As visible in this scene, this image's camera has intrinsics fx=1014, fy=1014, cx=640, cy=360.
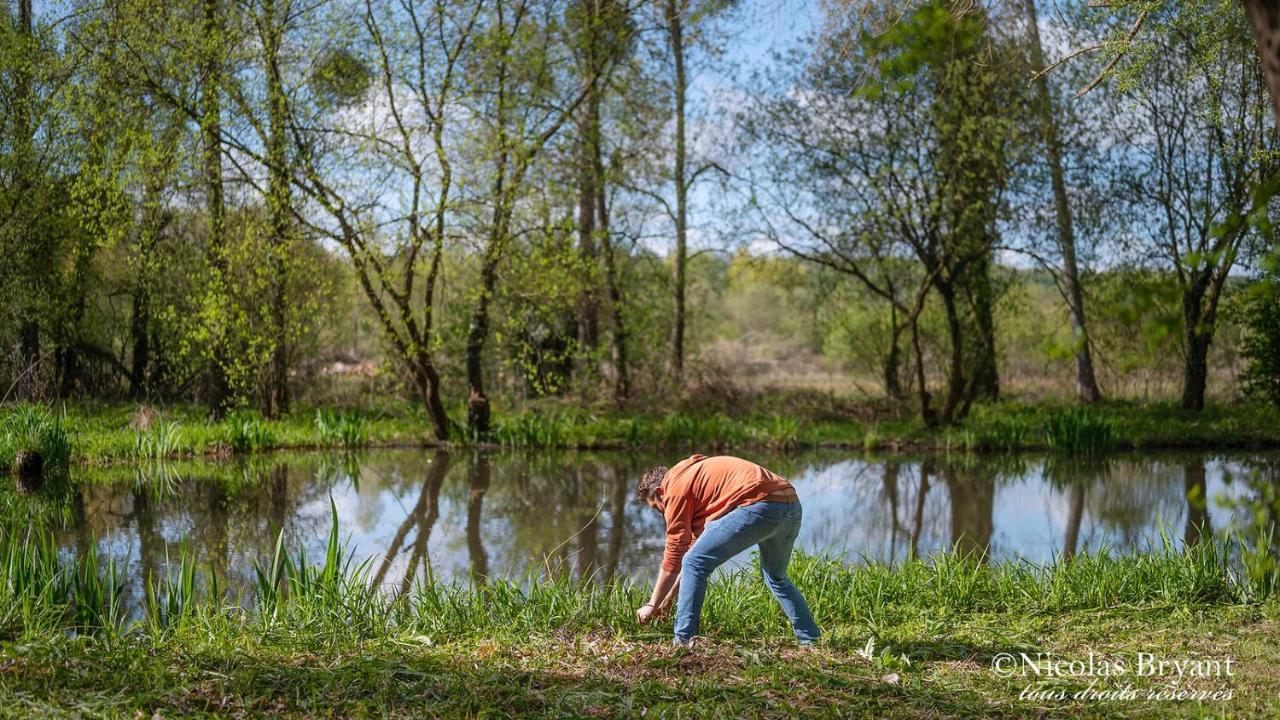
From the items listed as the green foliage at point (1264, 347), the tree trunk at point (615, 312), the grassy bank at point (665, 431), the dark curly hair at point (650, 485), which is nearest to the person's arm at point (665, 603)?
the dark curly hair at point (650, 485)

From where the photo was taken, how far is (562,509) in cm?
1135

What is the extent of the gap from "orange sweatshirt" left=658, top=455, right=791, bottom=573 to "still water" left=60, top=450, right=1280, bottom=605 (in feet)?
6.35

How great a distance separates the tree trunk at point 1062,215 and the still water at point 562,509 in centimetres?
480

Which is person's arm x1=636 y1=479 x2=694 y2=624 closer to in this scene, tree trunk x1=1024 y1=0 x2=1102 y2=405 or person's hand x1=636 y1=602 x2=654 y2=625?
person's hand x1=636 y1=602 x2=654 y2=625

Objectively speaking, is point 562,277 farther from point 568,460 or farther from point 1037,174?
point 1037,174

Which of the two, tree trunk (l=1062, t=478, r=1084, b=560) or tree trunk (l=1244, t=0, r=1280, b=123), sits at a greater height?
tree trunk (l=1244, t=0, r=1280, b=123)

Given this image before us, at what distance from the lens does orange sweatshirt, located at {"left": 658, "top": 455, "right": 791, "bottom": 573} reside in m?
5.04

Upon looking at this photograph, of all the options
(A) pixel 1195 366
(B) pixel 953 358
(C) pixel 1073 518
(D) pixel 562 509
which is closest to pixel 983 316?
(B) pixel 953 358

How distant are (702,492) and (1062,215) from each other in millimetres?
15694

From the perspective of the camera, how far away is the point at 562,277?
1577 cm

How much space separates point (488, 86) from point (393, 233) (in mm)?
3083

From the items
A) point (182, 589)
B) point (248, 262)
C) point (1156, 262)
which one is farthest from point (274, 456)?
point (1156, 262)

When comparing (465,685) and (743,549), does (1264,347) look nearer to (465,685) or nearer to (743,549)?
(743,549)

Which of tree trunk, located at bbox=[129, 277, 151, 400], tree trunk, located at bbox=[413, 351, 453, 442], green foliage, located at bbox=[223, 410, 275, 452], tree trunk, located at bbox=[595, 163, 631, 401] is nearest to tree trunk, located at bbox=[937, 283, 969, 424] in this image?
tree trunk, located at bbox=[595, 163, 631, 401]
